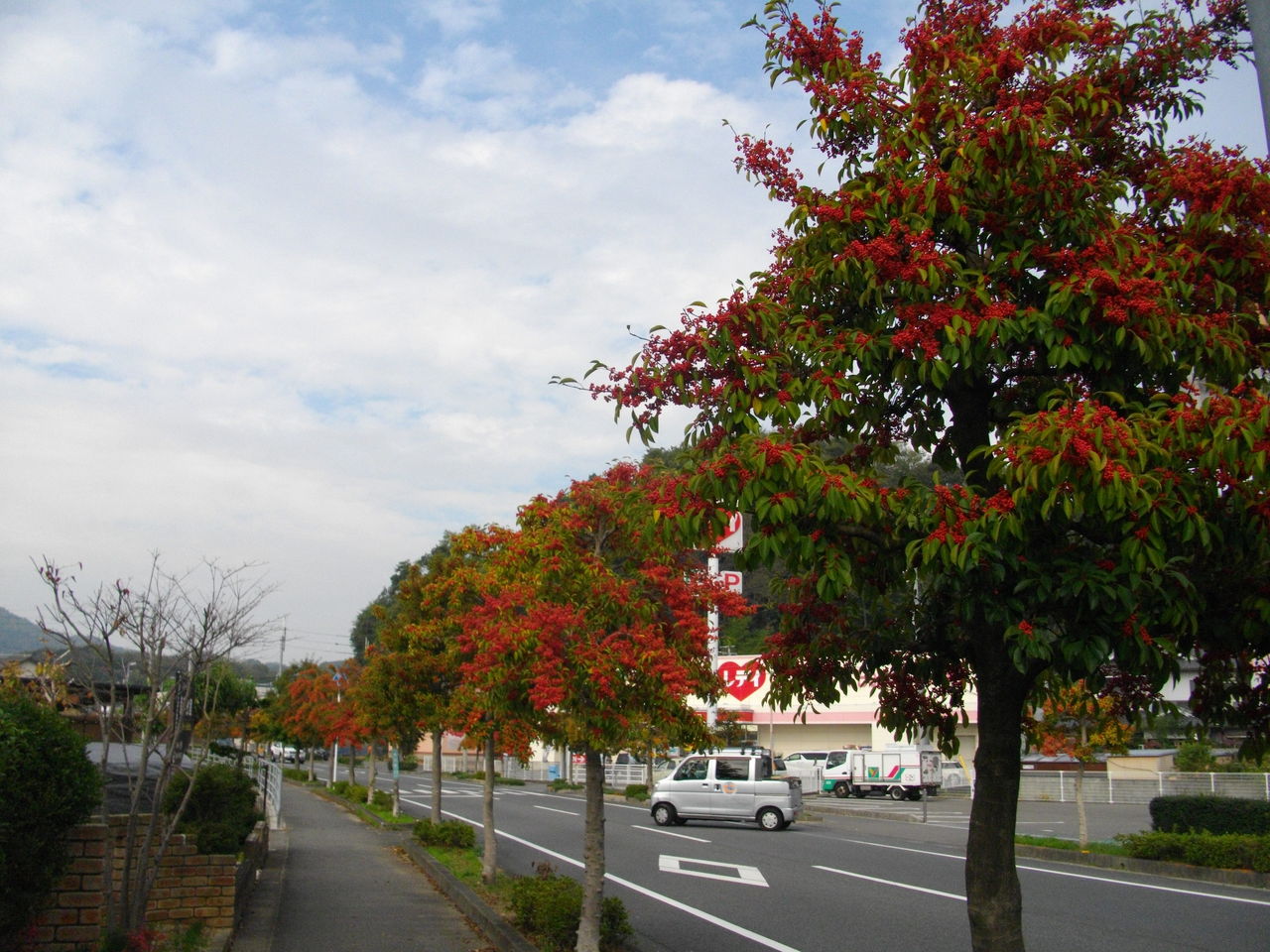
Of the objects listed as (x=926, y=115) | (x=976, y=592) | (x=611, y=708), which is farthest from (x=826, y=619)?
(x=611, y=708)

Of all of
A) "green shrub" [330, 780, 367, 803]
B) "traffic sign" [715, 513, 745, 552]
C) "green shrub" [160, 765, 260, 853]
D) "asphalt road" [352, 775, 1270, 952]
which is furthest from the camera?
"green shrub" [330, 780, 367, 803]

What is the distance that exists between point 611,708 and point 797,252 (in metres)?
4.23

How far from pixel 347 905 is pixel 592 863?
16.5 ft

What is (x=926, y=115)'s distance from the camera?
18.1ft

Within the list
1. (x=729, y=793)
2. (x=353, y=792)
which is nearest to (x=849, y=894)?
(x=729, y=793)

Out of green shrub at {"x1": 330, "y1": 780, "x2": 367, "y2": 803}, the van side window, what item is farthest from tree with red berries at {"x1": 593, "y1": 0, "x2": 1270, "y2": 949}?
green shrub at {"x1": 330, "y1": 780, "x2": 367, "y2": 803}

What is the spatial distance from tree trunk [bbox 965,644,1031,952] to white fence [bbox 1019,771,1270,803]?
94.0 feet

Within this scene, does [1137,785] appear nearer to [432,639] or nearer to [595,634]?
[432,639]

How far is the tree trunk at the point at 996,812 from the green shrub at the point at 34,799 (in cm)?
454

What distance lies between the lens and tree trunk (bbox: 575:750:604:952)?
336 inches

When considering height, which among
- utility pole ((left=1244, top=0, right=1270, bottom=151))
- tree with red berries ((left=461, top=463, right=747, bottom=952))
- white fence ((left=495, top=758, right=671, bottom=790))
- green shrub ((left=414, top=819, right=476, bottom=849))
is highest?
utility pole ((left=1244, top=0, right=1270, bottom=151))

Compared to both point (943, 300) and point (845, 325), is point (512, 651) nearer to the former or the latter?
point (845, 325)

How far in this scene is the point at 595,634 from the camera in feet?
28.2

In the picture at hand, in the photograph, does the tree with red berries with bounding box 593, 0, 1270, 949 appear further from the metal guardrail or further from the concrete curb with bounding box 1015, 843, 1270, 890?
the metal guardrail
